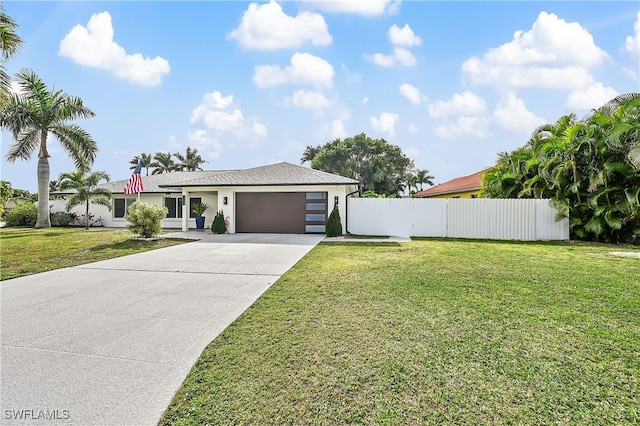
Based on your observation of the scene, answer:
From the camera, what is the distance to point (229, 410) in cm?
209

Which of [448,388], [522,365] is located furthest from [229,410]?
[522,365]

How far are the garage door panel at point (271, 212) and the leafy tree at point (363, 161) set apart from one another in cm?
2003

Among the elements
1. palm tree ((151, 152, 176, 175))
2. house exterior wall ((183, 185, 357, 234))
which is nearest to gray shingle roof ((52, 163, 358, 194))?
house exterior wall ((183, 185, 357, 234))

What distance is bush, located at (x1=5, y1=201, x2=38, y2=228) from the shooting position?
18.9 m

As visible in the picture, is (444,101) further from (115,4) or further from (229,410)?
(229,410)

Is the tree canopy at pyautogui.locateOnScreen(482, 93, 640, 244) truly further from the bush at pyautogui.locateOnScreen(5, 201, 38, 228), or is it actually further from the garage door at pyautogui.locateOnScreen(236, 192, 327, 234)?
the bush at pyautogui.locateOnScreen(5, 201, 38, 228)

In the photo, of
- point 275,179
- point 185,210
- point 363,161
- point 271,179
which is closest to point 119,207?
point 185,210

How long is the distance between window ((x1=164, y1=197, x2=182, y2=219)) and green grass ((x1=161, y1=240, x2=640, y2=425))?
15130mm

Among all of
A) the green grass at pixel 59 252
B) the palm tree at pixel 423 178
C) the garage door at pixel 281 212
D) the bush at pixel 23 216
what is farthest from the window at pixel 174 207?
the palm tree at pixel 423 178

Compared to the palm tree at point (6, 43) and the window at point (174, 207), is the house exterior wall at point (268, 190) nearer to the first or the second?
the window at point (174, 207)

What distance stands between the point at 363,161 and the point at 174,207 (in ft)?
74.6

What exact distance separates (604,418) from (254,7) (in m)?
12.1

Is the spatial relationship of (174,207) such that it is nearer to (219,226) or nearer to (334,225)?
(219,226)

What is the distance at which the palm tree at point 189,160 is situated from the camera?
4228 centimetres
